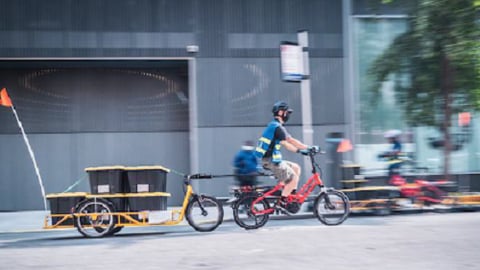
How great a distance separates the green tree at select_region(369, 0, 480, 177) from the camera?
45.7 feet

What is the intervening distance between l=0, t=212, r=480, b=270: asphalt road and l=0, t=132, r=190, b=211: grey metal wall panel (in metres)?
6.68

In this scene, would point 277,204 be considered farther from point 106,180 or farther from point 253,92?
→ point 253,92

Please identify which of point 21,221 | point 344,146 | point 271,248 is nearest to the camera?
point 271,248

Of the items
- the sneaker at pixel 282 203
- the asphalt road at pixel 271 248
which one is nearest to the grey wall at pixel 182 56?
the asphalt road at pixel 271 248

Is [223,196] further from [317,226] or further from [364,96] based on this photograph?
[317,226]

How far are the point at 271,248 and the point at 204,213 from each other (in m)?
2.68

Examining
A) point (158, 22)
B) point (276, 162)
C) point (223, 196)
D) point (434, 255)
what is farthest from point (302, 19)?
point (434, 255)

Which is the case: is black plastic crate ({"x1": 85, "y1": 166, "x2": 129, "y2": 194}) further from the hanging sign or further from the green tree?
the green tree

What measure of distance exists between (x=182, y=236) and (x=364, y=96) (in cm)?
904

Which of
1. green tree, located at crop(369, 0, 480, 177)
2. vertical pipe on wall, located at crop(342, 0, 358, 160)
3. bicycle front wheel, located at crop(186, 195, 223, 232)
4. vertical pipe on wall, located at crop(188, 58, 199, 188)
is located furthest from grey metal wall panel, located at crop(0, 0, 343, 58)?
bicycle front wheel, located at crop(186, 195, 223, 232)

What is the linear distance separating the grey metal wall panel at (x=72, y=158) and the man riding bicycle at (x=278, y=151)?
8.20 meters

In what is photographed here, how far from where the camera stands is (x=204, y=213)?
11.1 metres

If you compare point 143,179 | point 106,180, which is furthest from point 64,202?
point 143,179

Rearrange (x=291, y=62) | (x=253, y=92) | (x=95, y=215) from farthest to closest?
1. (x=253, y=92)
2. (x=291, y=62)
3. (x=95, y=215)
